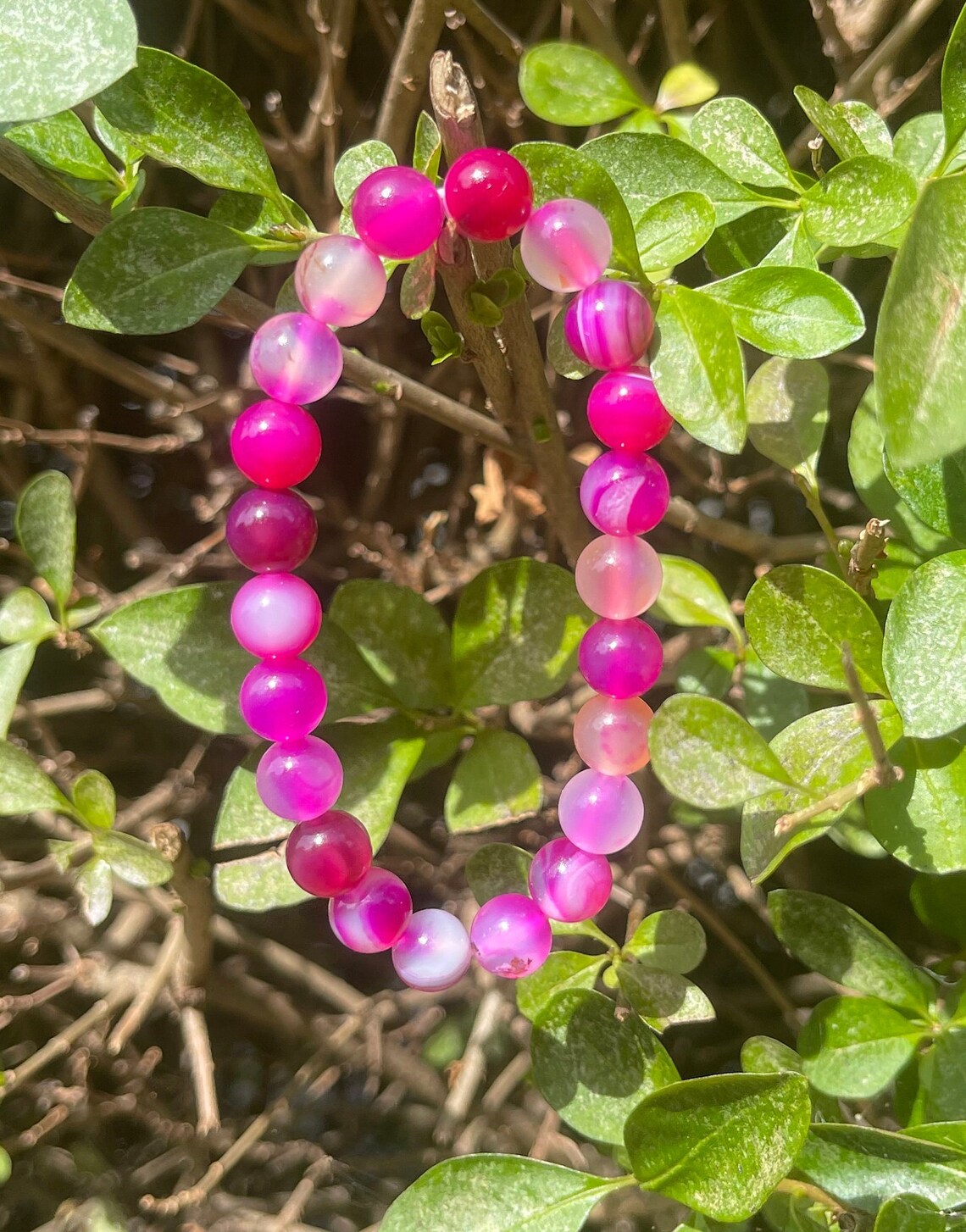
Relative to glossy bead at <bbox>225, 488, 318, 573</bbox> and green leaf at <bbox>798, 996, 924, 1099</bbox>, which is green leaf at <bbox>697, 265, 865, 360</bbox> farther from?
green leaf at <bbox>798, 996, 924, 1099</bbox>

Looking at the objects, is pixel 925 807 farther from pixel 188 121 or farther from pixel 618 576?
pixel 188 121

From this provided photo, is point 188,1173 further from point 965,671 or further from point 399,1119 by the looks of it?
point 965,671

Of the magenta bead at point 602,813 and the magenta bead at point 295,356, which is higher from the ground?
the magenta bead at point 295,356

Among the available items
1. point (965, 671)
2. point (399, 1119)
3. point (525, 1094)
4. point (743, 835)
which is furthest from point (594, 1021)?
point (399, 1119)

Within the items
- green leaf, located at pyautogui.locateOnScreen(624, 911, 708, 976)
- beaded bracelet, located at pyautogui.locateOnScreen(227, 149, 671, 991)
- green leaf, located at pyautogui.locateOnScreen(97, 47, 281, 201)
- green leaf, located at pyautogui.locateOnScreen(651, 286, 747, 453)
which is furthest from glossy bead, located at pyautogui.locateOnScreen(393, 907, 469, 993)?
green leaf, located at pyautogui.locateOnScreen(97, 47, 281, 201)

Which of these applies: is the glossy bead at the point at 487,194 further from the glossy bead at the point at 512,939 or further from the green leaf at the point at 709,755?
the glossy bead at the point at 512,939

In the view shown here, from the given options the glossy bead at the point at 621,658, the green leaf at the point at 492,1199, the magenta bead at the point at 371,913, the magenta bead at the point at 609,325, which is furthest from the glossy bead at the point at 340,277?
the green leaf at the point at 492,1199
